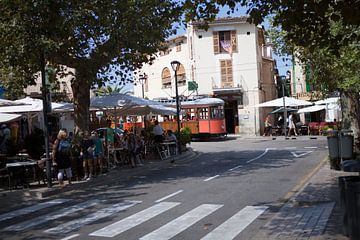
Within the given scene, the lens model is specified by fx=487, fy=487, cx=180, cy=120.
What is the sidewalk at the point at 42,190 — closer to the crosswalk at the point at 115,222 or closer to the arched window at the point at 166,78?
the crosswalk at the point at 115,222

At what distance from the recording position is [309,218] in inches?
327

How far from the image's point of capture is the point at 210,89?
143ft

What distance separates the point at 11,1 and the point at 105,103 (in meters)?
6.99

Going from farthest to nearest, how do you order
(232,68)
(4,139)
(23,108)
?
(232,68) → (23,108) → (4,139)

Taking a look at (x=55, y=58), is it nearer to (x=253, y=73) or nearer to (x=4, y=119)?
(x=4, y=119)

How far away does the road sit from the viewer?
8227mm

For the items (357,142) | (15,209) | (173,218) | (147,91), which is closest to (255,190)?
(173,218)

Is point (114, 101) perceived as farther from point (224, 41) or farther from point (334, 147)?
point (224, 41)

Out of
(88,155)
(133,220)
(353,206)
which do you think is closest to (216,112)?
(88,155)

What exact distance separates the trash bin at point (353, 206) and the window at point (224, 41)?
37.1 m

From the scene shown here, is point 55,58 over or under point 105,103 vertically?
over

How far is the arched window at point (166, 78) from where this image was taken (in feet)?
159

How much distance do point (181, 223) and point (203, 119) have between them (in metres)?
26.8

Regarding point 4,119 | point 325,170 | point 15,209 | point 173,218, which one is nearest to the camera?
point 173,218
